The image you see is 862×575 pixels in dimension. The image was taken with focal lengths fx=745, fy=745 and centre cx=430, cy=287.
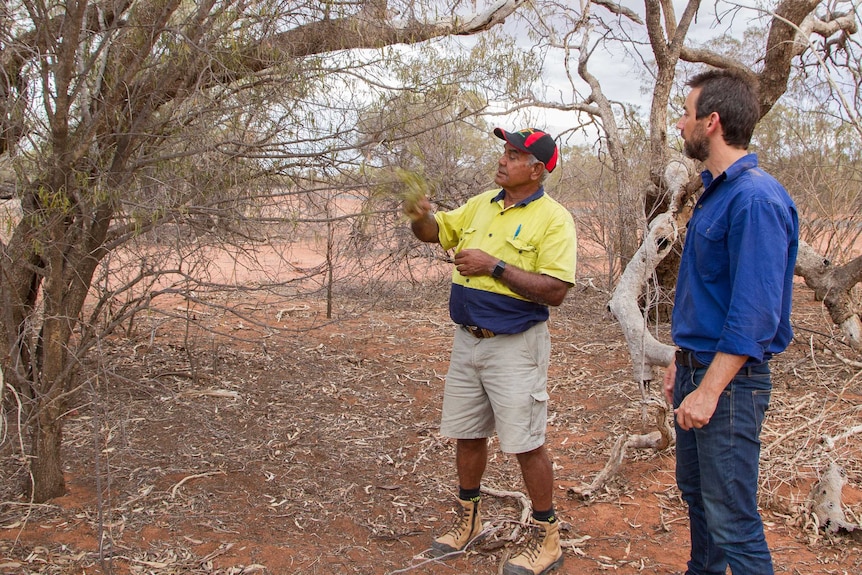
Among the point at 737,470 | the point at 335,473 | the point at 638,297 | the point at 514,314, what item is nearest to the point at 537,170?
the point at 514,314

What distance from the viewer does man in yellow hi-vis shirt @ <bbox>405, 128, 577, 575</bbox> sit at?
3.12m

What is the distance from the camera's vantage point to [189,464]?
4.52m

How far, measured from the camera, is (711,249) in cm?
245

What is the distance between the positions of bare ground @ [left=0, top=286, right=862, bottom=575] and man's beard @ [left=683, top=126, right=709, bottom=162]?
1.97 meters

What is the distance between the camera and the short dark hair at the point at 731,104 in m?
2.39

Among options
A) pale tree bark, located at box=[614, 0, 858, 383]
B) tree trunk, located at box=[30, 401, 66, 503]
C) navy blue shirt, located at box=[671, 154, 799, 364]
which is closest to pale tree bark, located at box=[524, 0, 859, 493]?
pale tree bark, located at box=[614, 0, 858, 383]

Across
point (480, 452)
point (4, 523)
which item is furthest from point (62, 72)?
point (480, 452)

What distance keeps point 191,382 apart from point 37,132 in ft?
10.1

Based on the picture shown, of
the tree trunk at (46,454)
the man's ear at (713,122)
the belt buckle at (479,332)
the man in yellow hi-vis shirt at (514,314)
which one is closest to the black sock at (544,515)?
the man in yellow hi-vis shirt at (514,314)

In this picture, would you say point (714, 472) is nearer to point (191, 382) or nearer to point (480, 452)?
point (480, 452)

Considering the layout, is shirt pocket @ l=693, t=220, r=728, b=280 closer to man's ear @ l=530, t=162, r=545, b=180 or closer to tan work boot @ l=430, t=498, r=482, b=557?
man's ear @ l=530, t=162, r=545, b=180

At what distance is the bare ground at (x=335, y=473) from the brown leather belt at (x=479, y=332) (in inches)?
41.3

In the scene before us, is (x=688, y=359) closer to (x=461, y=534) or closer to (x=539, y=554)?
(x=539, y=554)

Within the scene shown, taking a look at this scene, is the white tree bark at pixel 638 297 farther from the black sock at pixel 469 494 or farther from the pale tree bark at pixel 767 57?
the black sock at pixel 469 494
